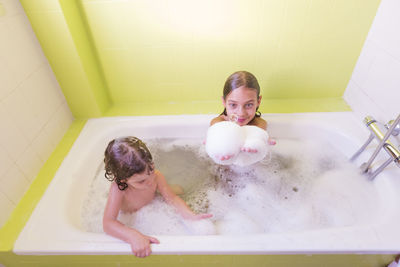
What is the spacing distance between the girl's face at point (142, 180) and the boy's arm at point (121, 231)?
8 cm

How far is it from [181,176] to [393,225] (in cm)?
91

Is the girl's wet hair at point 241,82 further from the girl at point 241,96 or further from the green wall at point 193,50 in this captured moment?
the green wall at point 193,50

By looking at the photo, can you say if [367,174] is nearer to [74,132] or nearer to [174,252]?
[174,252]

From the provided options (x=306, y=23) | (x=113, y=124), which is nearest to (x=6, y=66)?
(x=113, y=124)

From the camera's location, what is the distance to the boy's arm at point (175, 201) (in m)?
1.01

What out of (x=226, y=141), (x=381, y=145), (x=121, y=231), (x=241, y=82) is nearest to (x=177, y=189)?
(x=121, y=231)

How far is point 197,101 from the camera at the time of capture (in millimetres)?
1500

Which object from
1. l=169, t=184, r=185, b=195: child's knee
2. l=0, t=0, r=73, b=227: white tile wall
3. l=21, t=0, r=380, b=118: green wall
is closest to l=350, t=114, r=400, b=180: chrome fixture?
l=21, t=0, r=380, b=118: green wall

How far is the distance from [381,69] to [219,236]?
3.45 ft

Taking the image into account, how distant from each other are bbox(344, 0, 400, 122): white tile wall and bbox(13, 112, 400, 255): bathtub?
128 millimetres

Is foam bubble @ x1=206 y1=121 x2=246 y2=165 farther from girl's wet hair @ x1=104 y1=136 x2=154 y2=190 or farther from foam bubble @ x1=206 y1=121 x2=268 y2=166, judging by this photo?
girl's wet hair @ x1=104 y1=136 x2=154 y2=190

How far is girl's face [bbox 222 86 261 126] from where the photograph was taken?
1.02 m

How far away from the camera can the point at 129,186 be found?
1006 mm

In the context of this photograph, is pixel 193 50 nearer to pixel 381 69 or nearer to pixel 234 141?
pixel 234 141
